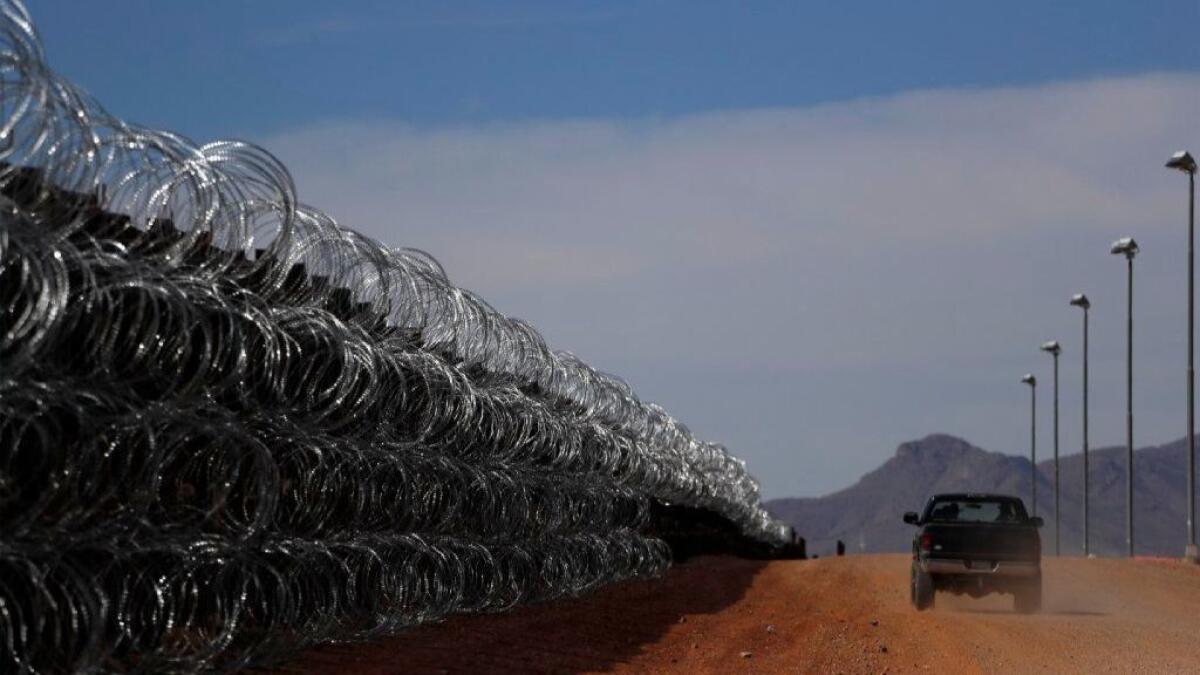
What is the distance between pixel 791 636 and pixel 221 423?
35.2 feet

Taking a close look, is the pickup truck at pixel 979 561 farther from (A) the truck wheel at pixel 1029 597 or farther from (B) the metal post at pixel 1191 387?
(B) the metal post at pixel 1191 387

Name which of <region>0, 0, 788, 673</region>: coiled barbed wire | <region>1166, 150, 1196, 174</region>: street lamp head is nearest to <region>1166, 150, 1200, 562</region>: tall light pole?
<region>1166, 150, 1196, 174</region>: street lamp head

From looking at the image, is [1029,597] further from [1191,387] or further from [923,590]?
[1191,387]

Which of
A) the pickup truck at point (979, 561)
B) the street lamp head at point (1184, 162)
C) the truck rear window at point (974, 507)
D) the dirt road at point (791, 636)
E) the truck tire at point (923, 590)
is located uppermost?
the street lamp head at point (1184, 162)

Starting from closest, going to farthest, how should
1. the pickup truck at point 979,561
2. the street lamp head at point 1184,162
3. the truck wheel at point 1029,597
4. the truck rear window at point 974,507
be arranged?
the pickup truck at point 979,561, the truck wheel at point 1029,597, the truck rear window at point 974,507, the street lamp head at point 1184,162

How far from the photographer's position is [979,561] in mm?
25125

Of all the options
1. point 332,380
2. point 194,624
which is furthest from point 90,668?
point 332,380

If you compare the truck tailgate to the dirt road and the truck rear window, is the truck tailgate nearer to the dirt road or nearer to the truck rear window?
the truck rear window

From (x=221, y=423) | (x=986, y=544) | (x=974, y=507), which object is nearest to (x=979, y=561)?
(x=986, y=544)

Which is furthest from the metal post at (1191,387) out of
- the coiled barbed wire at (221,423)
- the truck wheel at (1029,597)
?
the coiled barbed wire at (221,423)

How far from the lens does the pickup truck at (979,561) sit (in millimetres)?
25094

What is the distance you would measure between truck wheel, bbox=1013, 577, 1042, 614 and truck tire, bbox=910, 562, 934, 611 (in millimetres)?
1143

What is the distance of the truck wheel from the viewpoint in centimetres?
2522

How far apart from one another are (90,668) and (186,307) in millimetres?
1845
